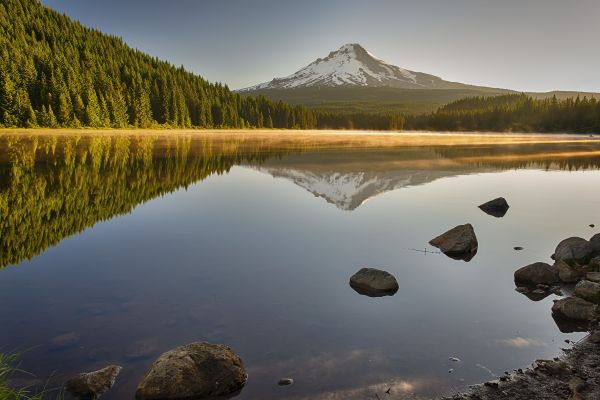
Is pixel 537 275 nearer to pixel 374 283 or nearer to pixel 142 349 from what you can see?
pixel 374 283

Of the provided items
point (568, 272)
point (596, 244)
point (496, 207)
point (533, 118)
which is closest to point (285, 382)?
point (568, 272)

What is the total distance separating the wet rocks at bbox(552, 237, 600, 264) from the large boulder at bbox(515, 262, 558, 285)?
1.42m

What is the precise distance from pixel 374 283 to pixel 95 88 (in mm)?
118544

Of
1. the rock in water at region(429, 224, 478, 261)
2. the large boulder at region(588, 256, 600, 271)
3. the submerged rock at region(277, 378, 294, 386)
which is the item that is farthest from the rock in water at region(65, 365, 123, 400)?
the large boulder at region(588, 256, 600, 271)

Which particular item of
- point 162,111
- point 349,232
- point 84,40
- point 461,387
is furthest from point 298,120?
point 461,387

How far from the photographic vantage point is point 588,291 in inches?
415

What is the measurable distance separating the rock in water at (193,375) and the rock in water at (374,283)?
185 inches

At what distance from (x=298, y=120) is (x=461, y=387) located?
16632 cm

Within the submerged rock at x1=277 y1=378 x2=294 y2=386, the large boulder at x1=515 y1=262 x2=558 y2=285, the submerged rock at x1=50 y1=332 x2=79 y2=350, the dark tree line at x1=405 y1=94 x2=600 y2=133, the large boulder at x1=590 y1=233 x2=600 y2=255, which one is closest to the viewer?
the submerged rock at x1=277 y1=378 x2=294 y2=386

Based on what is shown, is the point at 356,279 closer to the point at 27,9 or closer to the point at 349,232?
the point at 349,232

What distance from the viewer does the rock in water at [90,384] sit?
6.66 m

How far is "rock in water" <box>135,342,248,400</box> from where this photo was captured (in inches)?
265

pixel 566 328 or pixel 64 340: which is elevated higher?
pixel 64 340

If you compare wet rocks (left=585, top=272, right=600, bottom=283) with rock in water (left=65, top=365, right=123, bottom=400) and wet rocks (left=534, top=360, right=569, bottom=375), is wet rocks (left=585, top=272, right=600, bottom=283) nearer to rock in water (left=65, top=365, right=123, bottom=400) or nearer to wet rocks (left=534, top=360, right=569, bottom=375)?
wet rocks (left=534, top=360, right=569, bottom=375)
